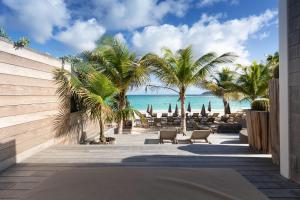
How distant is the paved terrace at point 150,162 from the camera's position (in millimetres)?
3275

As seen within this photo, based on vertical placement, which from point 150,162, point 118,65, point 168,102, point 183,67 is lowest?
point 150,162

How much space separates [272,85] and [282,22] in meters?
1.09

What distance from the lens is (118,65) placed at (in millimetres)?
9289

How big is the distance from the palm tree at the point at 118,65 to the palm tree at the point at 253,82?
6.22 metres

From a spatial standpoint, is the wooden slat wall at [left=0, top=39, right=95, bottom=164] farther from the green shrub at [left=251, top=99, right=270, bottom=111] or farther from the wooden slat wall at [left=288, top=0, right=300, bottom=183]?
the green shrub at [left=251, top=99, right=270, bottom=111]

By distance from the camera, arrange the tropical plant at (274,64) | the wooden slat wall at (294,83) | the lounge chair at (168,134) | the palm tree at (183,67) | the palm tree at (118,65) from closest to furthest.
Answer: the wooden slat wall at (294,83), the tropical plant at (274,64), the lounge chair at (168,134), the palm tree at (118,65), the palm tree at (183,67)

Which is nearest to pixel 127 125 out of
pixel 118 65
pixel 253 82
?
pixel 118 65

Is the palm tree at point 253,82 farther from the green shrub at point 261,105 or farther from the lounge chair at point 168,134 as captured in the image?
the green shrub at point 261,105

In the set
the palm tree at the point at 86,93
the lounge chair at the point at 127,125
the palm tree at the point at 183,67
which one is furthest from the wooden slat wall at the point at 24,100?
the lounge chair at the point at 127,125

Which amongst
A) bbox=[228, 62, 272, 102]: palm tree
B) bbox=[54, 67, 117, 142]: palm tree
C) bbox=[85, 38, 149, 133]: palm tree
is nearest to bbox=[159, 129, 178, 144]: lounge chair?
bbox=[85, 38, 149, 133]: palm tree

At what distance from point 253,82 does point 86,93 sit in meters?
9.33

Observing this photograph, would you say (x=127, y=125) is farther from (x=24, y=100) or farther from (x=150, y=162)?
(x=150, y=162)

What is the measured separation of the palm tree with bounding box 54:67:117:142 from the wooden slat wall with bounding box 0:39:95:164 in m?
0.31

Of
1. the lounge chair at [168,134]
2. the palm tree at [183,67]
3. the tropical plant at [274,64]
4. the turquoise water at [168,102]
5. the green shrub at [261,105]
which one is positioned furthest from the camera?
the turquoise water at [168,102]
